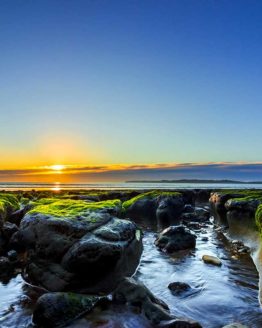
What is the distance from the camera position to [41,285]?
38.0ft

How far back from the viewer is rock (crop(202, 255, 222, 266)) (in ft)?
48.5

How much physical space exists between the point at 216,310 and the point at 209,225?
17874 mm

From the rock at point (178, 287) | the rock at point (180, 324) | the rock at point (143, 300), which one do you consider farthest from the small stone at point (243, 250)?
the rock at point (180, 324)

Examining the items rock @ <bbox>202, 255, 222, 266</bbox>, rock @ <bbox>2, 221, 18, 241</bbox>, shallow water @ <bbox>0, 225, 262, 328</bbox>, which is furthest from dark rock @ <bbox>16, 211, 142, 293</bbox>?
rock @ <bbox>2, 221, 18, 241</bbox>

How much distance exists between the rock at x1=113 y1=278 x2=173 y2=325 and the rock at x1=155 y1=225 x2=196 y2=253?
7.31m

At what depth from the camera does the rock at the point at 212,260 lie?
48.5 ft

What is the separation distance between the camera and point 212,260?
588 inches

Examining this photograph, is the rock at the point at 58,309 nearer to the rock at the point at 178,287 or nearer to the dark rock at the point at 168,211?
the rock at the point at 178,287

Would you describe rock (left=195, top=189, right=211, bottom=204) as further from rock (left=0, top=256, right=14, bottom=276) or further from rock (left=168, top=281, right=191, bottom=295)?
rock (left=168, top=281, right=191, bottom=295)

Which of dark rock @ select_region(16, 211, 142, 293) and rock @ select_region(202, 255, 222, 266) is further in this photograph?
rock @ select_region(202, 255, 222, 266)

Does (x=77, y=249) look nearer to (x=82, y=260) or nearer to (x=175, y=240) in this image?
(x=82, y=260)

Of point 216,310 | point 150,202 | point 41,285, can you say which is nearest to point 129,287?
point 216,310

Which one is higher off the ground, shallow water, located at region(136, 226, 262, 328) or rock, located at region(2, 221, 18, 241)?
rock, located at region(2, 221, 18, 241)

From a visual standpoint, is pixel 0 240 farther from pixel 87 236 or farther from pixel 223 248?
pixel 223 248
